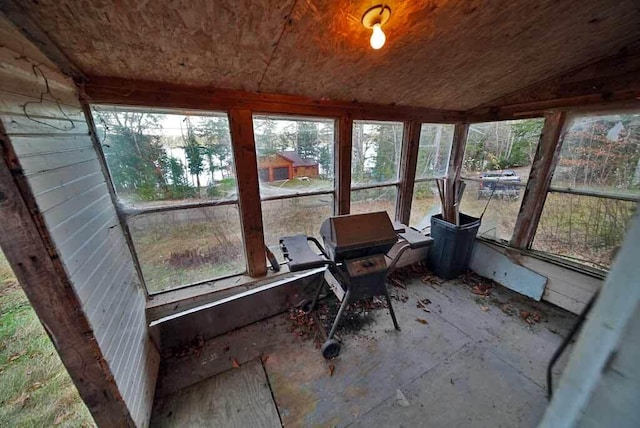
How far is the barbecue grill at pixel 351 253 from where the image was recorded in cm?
169

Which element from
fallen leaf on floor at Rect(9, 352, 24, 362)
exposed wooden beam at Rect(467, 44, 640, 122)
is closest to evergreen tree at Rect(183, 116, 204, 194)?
fallen leaf on floor at Rect(9, 352, 24, 362)

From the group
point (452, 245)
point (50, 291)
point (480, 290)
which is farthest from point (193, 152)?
point (480, 290)

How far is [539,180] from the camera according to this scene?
2457 mm

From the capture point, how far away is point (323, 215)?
2527 millimetres

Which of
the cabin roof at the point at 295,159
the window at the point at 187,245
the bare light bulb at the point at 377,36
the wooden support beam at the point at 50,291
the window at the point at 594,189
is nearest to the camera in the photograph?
the wooden support beam at the point at 50,291

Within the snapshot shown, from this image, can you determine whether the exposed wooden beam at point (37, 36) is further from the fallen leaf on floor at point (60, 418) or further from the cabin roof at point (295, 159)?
the fallen leaf on floor at point (60, 418)

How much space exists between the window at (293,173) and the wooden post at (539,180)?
2238mm

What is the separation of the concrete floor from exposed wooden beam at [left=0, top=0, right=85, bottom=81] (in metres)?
2.10

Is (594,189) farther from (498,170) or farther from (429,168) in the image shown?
(429,168)

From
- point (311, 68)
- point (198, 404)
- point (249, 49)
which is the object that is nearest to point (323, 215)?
point (311, 68)

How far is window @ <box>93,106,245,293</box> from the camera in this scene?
5.27 feet

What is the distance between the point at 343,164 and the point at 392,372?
6.19 feet

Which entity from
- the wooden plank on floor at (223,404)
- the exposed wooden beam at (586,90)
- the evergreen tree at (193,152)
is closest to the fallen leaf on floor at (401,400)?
the wooden plank on floor at (223,404)

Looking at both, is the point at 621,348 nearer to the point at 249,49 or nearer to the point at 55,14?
the point at 249,49
